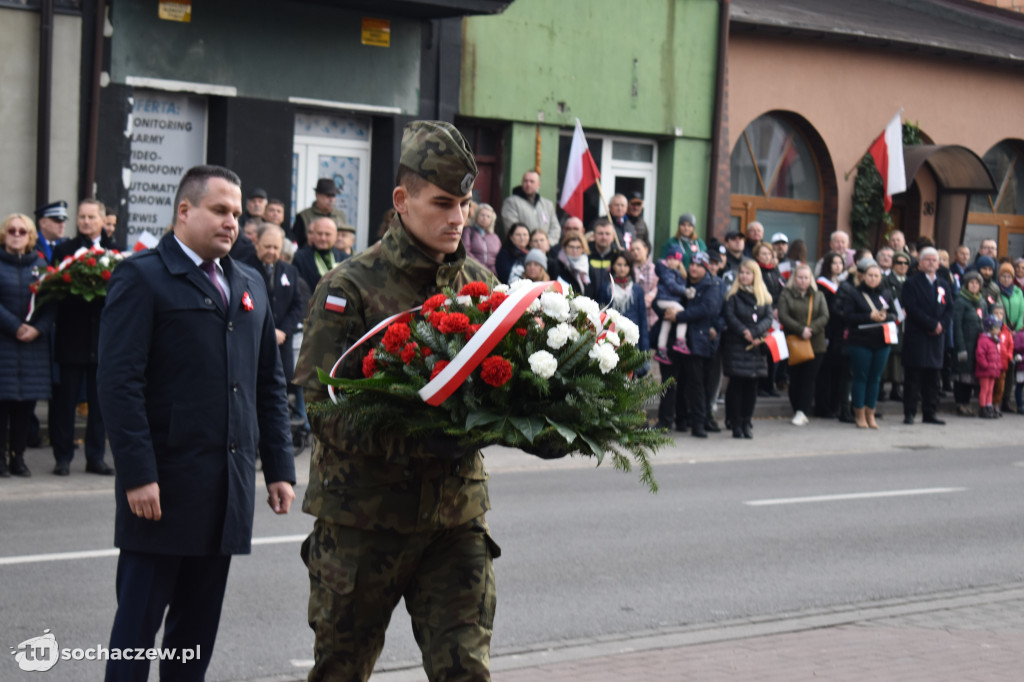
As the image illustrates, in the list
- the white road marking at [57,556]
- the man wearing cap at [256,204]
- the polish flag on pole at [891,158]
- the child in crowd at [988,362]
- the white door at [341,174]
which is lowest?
the white road marking at [57,556]

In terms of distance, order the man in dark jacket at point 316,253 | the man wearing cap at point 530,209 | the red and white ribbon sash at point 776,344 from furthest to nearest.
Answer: the man wearing cap at point 530,209, the red and white ribbon sash at point 776,344, the man in dark jacket at point 316,253

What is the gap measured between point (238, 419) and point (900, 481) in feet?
31.2

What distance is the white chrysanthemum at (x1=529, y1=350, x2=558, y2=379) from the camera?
3.87 metres

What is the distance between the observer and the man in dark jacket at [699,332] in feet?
52.1

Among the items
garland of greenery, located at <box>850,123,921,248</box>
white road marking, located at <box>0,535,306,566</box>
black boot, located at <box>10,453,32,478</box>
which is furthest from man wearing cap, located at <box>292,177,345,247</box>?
garland of greenery, located at <box>850,123,921,248</box>

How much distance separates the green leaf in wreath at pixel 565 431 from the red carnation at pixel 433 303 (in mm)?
493

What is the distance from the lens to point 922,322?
1850cm

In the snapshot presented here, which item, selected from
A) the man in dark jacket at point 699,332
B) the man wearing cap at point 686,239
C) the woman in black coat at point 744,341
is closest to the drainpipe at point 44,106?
the man in dark jacket at point 699,332

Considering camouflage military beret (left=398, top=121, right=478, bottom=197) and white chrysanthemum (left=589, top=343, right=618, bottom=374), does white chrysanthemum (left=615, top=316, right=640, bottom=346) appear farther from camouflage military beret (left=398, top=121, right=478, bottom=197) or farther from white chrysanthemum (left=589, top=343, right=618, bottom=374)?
camouflage military beret (left=398, top=121, right=478, bottom=197)

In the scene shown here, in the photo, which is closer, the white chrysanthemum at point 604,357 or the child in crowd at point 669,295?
the white chrysanthemum at point 604,357

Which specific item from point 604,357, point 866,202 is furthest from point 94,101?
point 866,202

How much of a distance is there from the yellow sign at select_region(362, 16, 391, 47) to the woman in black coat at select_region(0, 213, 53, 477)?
27.1 ft

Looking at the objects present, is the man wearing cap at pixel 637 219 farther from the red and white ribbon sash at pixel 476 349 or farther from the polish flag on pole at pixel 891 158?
the red and white ribbon sash at pixel 476 349

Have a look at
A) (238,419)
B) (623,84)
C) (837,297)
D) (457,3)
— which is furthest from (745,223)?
(238,419)
